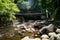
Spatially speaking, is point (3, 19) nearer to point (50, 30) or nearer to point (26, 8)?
point (50, 30)

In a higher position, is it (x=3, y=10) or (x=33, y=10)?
(x=3, y=10)

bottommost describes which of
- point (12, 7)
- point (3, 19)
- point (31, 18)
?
point (31, 18)

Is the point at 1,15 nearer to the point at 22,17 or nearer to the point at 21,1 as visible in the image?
the point at 22,17

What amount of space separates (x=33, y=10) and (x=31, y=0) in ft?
21.5

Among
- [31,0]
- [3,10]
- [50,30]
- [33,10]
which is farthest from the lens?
[31,0]

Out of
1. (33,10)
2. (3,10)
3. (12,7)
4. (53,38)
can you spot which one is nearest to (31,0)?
(33,10)

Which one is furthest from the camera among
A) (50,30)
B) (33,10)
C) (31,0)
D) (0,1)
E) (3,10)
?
(31,0)

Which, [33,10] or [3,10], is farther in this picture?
[33,10]

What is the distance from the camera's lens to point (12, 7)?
21156 mm

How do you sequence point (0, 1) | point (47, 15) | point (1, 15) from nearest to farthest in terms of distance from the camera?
1. point (0, 1)
2. point (1, 15)
3. point (47, 15)

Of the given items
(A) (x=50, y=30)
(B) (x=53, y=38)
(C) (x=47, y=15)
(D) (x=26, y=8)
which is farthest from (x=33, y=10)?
(B) (x=53, y=38)

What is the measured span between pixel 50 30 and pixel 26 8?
16168 mm

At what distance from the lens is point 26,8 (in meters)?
30.5

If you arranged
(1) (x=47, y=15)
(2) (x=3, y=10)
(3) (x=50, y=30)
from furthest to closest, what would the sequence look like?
1. (1) (x=47, y=15)
2. (2) (x=3, y=10)
3. (3) (x=50, y=30)
